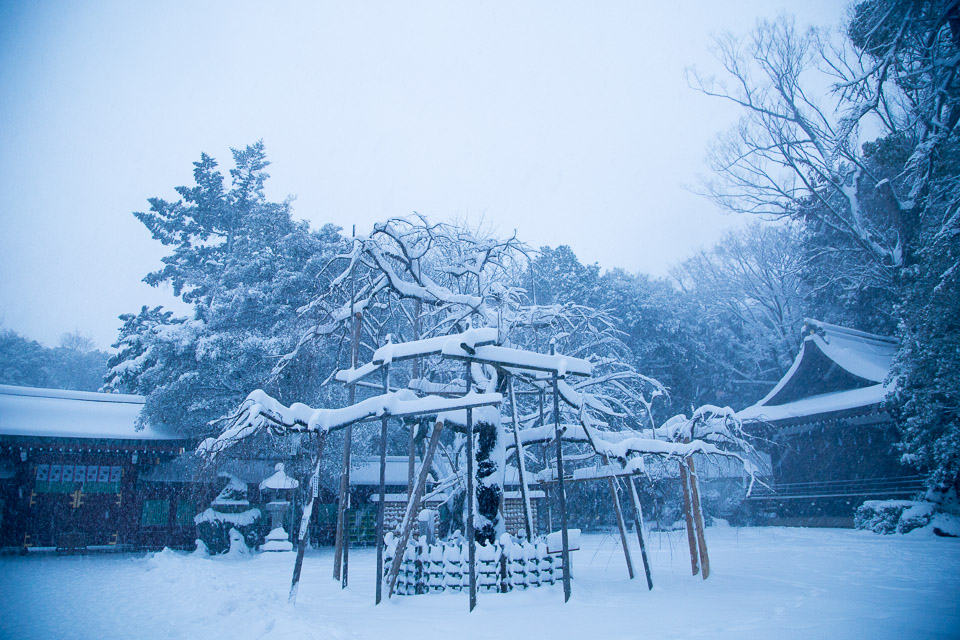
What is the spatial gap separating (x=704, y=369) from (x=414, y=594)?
2488 centimetres

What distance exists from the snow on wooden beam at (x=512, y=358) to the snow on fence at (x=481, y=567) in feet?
8.81

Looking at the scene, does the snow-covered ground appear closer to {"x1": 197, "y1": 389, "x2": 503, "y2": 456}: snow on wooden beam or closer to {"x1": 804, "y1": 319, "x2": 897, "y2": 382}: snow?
{"x1": 197, "y1": 389, "x2": 503, "y2": 456}: snow on wooden beam

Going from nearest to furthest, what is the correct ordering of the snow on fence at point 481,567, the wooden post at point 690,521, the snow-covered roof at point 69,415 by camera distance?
the snow on fence at point 481,567 < the wooden post at point 690,521 < the snow-covered roof at point 69,415

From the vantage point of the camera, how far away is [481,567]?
7582 mm

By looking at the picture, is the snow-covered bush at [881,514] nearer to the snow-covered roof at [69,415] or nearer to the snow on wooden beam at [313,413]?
the snow on wooden beam at [313,413]

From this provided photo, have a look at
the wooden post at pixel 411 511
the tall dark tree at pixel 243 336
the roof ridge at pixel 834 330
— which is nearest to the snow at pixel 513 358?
the wooden post at pixel 411 511

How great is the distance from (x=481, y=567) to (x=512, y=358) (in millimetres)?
3103

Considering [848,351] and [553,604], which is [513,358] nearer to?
[553,604]

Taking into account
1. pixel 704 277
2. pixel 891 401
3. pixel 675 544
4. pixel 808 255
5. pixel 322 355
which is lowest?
pixel 675 544

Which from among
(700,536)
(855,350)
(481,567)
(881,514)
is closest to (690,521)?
(700,536)

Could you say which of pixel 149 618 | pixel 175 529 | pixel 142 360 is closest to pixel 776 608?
pixel 149 618

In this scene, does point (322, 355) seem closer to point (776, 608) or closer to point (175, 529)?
point (175, 529)

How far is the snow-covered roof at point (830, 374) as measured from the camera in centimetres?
1784

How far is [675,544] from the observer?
52.7ft
